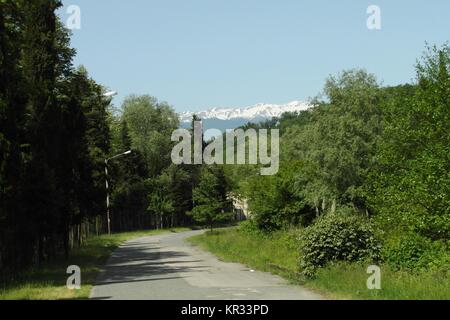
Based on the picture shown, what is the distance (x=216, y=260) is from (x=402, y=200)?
381 inches

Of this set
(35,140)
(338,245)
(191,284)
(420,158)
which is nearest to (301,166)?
(420,158)

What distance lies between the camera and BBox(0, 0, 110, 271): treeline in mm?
20797

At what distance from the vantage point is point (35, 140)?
2616 cm

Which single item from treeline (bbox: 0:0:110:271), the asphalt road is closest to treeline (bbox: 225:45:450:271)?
the asphalt road

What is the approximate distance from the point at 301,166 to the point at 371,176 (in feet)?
60.0

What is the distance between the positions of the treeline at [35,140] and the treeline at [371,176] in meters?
11.2

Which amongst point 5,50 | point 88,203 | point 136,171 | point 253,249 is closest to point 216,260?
point 253,249

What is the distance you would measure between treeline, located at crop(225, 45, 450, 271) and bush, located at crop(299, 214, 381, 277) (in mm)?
35

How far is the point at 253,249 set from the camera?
115 feet

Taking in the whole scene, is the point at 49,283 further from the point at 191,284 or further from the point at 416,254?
the point at 416,254

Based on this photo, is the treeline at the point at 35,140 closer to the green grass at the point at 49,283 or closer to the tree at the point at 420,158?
the green grass at the point at 49,283

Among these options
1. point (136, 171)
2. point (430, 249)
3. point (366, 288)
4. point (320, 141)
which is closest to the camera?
point (366, 288)

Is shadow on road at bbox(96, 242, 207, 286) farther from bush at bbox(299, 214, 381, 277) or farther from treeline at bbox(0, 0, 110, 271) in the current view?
bush at bbox(299, 214, 381, 277)

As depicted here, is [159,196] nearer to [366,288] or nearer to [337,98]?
[337,98]
